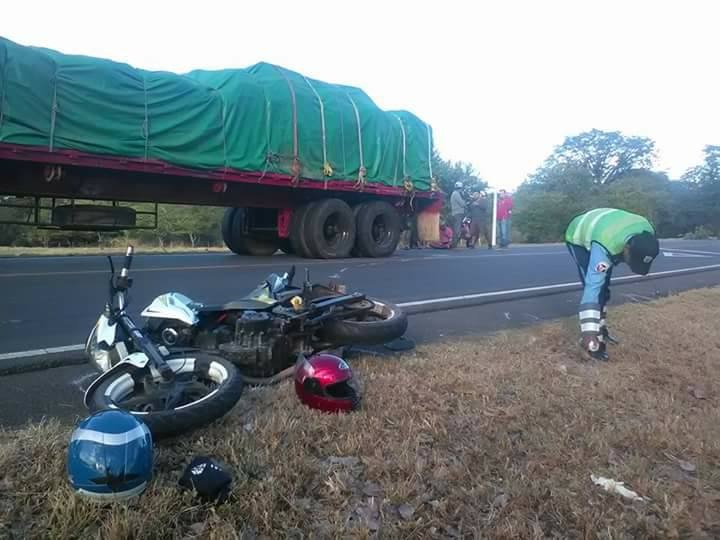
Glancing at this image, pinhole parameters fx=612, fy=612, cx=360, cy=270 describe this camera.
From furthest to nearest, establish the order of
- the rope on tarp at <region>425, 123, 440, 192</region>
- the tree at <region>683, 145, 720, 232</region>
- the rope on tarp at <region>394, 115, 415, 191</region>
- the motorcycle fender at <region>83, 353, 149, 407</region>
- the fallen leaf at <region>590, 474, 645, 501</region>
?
the tree at <region>683, 145, 720, 232</region>
the rope on tarp at <region>425, 123, 440, 192</region>
the rope on tarp at <region>394, 115, 415, 191</region>
the motorcycle fender at <region>83, 353, 149, 407</region>
the fallen leaf at <region>590, 474, 645, 501</region>

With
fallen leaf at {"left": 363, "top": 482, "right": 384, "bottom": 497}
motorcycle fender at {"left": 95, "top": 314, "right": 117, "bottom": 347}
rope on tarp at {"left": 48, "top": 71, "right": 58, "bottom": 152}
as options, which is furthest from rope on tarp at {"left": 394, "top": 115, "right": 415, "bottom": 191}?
fallen leaf at {"left": 363, "top": 482, "right": 384, "bottom": 497}

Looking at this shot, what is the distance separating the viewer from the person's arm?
5082mm

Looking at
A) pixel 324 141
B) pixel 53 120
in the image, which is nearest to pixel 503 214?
pixel 324 141

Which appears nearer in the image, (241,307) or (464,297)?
(241,307)

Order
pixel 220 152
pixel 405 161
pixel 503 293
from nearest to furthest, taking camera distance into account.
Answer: pixel 503 293 → pixel 220 152 → pixel 405 161

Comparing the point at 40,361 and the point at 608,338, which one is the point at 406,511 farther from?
the point at 608,338

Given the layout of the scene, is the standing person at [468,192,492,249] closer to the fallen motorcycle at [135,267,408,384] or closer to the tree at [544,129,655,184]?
the fallen motorcycle at [135,267,408,384]

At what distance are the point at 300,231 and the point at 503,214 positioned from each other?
425 inches

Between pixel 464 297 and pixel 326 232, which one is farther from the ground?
pixel 326 232

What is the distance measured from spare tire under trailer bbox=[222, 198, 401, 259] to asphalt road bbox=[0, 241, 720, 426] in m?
0.88

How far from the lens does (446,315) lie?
21.3ft

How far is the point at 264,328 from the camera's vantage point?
3707 millimetres

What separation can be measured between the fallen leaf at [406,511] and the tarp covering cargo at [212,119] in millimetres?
7894

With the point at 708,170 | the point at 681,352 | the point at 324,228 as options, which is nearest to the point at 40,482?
the point at 681,352
